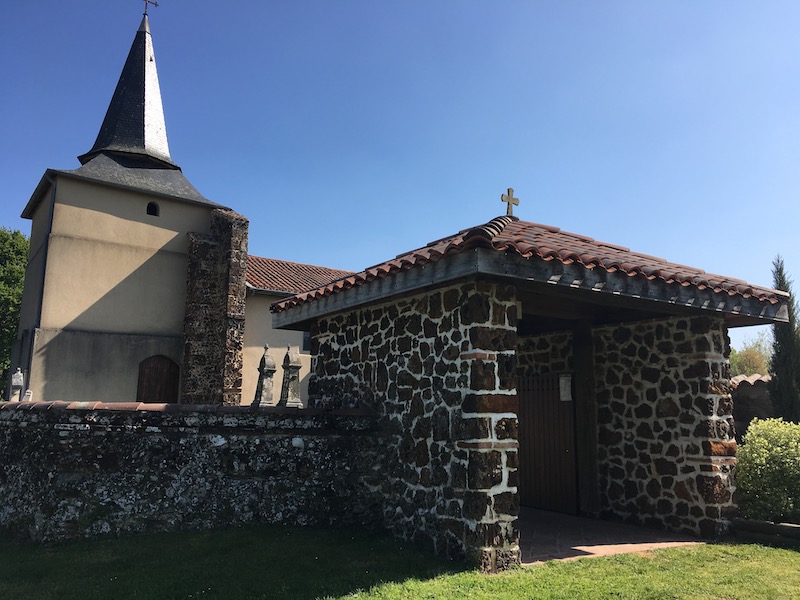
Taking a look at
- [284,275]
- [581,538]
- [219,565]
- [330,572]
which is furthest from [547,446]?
[284,275]

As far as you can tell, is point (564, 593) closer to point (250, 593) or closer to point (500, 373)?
Answer: point (500, 373)

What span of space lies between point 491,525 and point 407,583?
3.28 feet

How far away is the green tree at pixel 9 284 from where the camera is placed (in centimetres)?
2698

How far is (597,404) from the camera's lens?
9.02 m

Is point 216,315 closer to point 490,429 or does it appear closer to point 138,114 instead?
point 138,114

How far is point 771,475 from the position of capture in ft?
24.6

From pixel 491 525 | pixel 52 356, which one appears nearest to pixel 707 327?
pixel 491 525

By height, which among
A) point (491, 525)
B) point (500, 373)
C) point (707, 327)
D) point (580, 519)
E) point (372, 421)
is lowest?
point (580, 519)

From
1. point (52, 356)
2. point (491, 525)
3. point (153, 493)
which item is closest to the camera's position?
point (491, 525)

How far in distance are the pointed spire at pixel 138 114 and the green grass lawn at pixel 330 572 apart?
15178 millimetres

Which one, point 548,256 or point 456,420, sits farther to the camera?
point 456,420

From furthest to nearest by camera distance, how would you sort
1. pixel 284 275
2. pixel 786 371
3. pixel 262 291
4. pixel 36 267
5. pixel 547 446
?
pixel 284 275, pixel 262 291, pixel 36 267, pixel 786 371, pixel 547 446

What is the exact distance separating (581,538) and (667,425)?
2087 millimetres

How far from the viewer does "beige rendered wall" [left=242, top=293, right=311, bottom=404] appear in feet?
58.9
